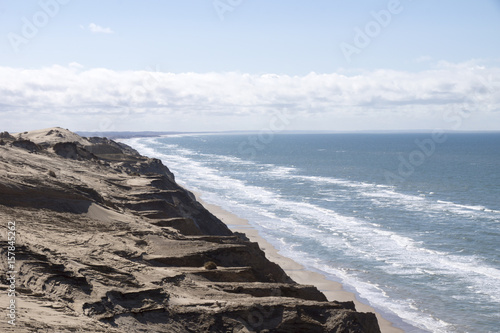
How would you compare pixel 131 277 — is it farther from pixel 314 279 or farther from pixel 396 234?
pixel 396 234

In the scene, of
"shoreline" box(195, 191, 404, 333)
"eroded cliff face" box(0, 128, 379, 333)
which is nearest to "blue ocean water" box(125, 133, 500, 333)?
"shoreline" box(195, 191, 404, 333)

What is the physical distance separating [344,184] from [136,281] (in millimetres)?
63267

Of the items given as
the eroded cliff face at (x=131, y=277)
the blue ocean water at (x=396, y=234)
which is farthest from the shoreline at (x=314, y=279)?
the eroded cliff face at (x=131, y=277)

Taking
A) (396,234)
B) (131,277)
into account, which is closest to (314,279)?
(396,234)

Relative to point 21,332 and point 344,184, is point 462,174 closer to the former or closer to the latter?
point 344,184

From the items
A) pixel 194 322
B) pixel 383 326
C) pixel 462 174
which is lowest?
pixel 383 326

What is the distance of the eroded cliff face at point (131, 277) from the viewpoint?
43.4 ft

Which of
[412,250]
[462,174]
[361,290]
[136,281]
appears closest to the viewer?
[136,281]

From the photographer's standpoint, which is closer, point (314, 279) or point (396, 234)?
point (314, 279)

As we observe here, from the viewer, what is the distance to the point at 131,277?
1570 centimetres

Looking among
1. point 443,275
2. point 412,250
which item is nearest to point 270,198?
point 412,250

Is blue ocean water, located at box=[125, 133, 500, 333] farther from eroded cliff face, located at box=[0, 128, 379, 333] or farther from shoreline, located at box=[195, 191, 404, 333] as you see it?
eroded cliff face, located at box=[0, 128, 379, 333]

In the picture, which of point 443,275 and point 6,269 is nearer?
point 6,269

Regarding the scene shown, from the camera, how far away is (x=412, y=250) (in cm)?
3625
